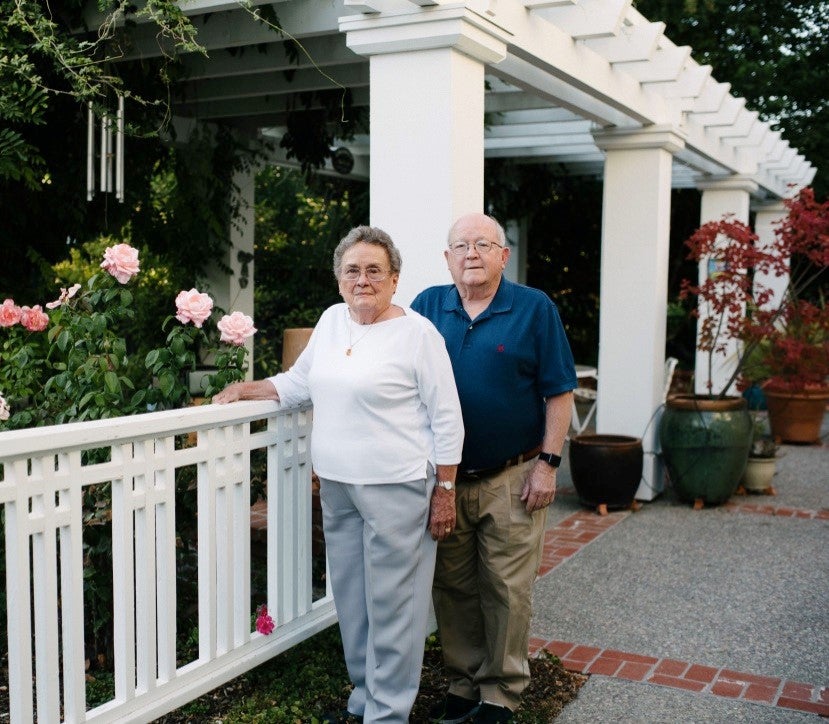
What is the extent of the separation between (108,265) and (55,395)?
2.02 feet

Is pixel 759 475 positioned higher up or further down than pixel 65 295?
further down

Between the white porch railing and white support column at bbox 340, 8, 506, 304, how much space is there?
0.92 m

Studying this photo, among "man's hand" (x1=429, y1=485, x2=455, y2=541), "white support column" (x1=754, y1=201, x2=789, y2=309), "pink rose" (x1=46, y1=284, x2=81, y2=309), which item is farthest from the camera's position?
"white support column" (x1=754, y1=201, x2=789, y2=309)

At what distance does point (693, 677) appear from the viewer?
3.82 metres

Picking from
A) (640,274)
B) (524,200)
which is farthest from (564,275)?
(640,274)

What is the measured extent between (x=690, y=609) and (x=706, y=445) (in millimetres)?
2209

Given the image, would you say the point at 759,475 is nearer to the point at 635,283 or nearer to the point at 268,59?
the point at 635,283

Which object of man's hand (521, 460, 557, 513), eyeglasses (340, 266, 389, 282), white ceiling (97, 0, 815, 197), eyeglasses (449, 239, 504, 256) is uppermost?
white ceiling (97, 0, 815, 197)

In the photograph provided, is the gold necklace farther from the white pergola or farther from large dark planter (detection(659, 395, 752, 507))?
large dark planter (detection(659, 395, 752, 507))

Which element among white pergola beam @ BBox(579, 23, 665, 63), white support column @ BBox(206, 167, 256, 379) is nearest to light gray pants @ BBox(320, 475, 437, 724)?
white pergola beam @ BBox(579, 23, 665, 63)

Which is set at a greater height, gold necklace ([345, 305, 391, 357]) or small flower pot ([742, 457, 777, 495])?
gold necklace ([345, 305, 391, 357])

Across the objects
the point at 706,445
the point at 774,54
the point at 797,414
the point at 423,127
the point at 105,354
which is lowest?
the point at 797,414

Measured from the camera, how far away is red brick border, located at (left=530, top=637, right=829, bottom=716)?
3.61 metres

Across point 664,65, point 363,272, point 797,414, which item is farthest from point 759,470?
point 363,272
